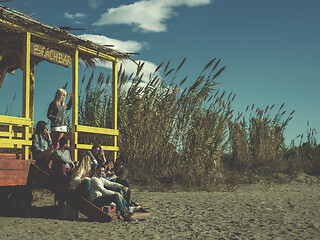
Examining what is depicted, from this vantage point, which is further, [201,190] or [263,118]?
[263,118]

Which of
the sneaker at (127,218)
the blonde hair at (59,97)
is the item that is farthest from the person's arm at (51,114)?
the sneaker at (127,218)

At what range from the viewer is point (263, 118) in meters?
15.6

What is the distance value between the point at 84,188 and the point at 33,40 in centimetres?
376

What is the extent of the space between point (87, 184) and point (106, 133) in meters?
3.02

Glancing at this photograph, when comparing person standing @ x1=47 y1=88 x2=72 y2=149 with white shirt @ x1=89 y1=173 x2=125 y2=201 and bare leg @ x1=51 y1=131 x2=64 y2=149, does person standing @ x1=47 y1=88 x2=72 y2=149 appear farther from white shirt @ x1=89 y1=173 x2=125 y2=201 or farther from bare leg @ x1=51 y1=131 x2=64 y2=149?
white shirt @ x1=89 y1=173 x2=125 y2=201

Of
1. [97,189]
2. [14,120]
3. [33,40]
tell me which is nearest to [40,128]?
[14,120]

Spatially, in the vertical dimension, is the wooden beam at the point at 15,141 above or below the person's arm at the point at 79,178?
above

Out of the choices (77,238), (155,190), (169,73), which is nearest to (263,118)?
(169,73)

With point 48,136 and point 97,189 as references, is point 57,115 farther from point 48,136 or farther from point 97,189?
point 97,189

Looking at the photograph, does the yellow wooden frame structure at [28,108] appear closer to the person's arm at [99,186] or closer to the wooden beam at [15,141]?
the wooden beam at [15,141]

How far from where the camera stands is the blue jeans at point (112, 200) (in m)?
7.22

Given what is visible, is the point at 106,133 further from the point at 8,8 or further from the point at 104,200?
the point at 8,8

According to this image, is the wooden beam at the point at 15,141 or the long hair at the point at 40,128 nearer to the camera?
the wooden beam at the point at 15,141

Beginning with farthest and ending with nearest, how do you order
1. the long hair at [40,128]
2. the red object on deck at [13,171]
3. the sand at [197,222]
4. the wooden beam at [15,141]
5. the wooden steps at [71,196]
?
the long hair at [40,128], the wooden beam at [15,141], the red object on deck at [13,171], the wooden steps at [71,196], the sand at [197,222]
